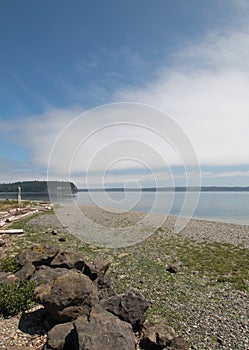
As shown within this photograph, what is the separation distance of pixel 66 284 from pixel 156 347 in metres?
3.05

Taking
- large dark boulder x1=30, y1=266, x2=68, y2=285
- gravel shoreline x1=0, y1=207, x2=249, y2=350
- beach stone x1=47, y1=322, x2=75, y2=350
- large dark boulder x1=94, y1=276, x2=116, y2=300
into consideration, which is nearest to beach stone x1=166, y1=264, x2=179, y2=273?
gravel shoreline x1=0, y1=207, x2=249, y2=350

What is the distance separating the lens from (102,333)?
6.64 metres

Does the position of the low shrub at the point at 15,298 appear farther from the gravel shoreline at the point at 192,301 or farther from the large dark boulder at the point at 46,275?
the large dark boulder at the point at 46,275

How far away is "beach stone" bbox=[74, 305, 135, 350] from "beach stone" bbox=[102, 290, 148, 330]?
1.08 metres

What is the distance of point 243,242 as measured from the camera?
24.8 metres

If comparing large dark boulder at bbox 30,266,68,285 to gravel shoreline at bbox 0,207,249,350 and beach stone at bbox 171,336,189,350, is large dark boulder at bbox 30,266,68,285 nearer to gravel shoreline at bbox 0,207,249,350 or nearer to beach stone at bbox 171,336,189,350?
gravel shoreline at bbox 0,207,249,350

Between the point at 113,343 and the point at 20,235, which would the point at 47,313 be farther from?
the point at 20,235

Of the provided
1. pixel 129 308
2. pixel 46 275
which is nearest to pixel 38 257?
pixel 46 275

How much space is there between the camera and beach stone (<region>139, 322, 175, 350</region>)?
772 centimetres

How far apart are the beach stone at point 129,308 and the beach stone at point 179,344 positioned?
3.92 feet

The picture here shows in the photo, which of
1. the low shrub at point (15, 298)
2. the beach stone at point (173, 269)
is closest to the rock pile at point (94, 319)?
the low shrub at point (15, 298)

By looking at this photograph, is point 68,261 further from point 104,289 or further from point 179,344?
point 179,344

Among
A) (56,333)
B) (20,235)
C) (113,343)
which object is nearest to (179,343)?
(113,343)

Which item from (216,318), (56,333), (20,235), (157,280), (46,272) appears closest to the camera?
(56,333)
